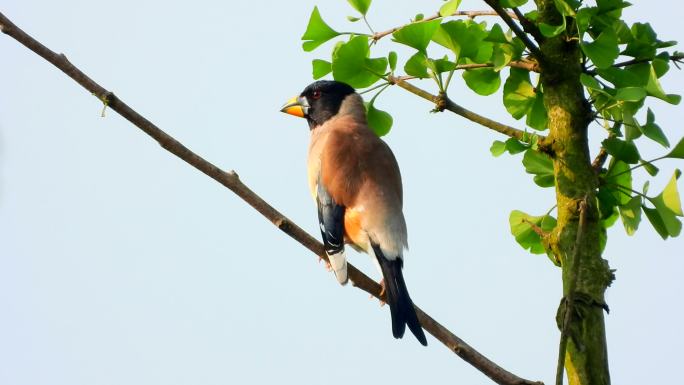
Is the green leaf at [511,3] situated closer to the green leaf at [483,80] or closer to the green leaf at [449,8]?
the green leaf at [449,8]

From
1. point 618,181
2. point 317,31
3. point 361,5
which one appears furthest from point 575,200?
point 317,31

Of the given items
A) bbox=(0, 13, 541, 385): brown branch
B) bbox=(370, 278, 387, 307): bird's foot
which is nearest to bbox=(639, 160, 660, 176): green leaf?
bbox=(0, 13, 541, 385): brown branch

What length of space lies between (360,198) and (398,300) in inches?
39.3

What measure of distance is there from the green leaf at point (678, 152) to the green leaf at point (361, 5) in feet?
4.83

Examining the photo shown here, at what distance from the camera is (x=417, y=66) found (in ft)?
14.6

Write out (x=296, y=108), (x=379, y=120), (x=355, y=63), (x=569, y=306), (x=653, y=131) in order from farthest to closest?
(x=296, y=108), (x=379, y=120), (x=355, y=63), (x=653, y=131), (x=569, y=306)

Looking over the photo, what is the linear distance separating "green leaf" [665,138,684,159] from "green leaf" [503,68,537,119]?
0.69 meters

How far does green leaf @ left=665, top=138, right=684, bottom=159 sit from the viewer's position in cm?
451

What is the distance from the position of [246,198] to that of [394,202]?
5.97 feet

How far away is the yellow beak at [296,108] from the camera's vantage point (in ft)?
24.1

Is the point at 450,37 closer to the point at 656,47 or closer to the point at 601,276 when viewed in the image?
the point at 656,47

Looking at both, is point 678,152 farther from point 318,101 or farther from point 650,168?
point 318,101

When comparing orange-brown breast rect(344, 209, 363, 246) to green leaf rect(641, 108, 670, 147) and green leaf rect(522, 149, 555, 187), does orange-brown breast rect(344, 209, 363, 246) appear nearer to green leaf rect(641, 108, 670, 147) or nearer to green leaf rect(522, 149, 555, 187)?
green leaf rect(522, 149, 555, 187)

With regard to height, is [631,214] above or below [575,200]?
above
